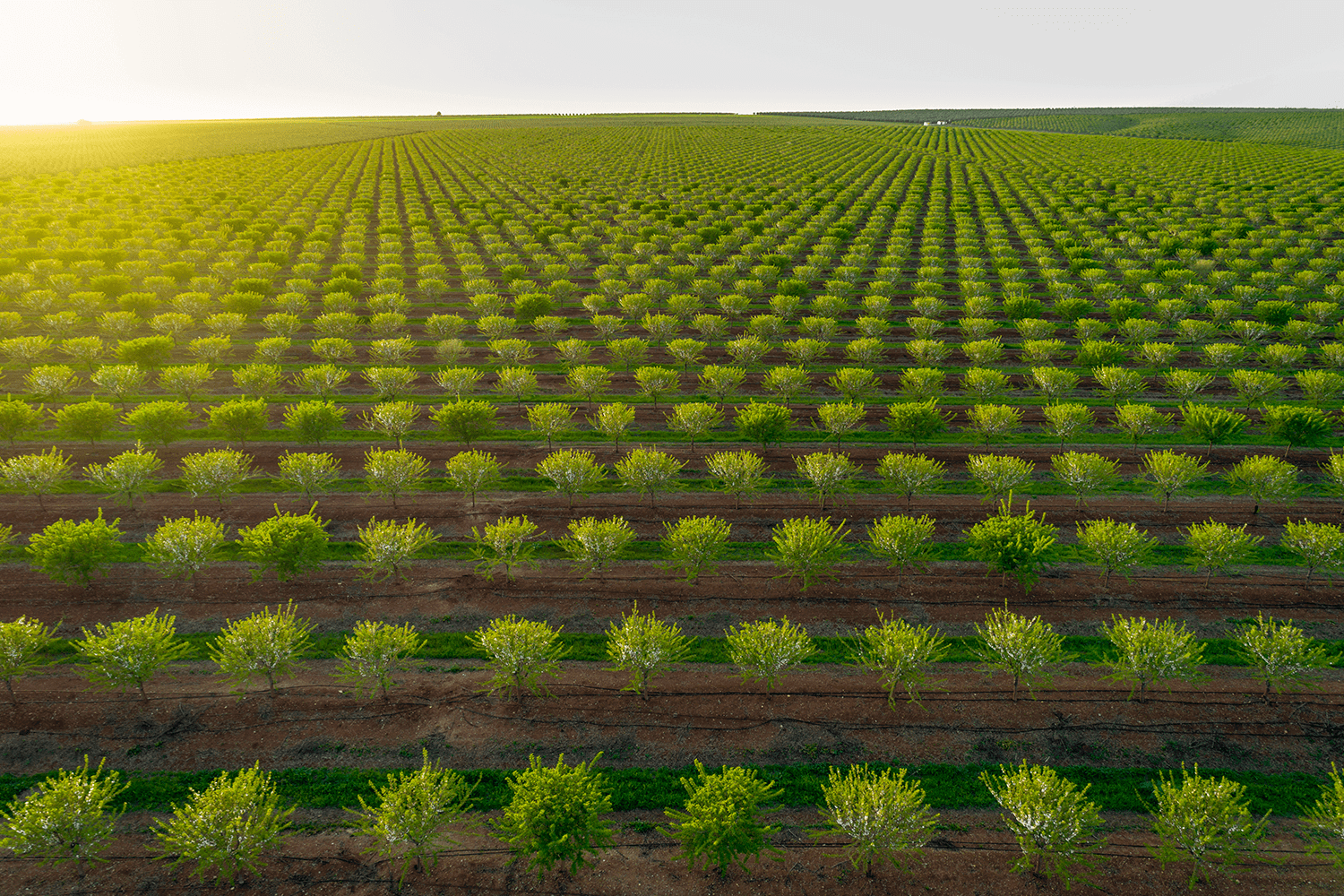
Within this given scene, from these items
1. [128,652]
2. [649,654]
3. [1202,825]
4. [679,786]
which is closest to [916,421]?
[649,654]

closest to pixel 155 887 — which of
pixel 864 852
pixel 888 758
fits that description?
pixel 864 852

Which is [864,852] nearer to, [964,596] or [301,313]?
[964,596]

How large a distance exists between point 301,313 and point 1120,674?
48.6 m

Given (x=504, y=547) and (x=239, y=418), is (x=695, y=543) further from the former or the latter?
(x=239, y=418)

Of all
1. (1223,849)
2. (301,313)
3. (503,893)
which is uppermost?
(301,313)

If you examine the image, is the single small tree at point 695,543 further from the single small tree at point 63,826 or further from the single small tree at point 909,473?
the single small tree at point 63,826

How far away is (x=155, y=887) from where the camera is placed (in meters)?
11.9

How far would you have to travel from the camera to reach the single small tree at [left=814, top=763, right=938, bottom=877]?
11.5 m

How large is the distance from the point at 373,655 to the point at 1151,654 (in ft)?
61.2

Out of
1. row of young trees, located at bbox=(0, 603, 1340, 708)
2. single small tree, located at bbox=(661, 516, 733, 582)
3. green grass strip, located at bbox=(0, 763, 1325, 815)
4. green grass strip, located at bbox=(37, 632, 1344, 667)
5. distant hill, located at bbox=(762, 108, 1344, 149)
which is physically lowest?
green grass strip, located at bbox=(0, 763, 1325, 815)

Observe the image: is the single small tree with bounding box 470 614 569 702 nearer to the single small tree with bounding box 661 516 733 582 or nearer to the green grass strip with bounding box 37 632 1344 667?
the green grass strip with bounding box 37 632 1344 667

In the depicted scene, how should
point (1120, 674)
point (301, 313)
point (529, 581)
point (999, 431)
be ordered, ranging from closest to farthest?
point (1120, 674), point (529, 581), point (999, 431), point (301, 313)

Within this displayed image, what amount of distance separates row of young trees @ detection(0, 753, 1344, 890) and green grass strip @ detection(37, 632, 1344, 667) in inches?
186

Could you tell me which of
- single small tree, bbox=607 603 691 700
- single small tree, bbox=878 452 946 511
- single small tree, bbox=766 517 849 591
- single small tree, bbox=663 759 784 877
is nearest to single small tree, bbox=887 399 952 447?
single small tree, bbox=878 452 946 511
